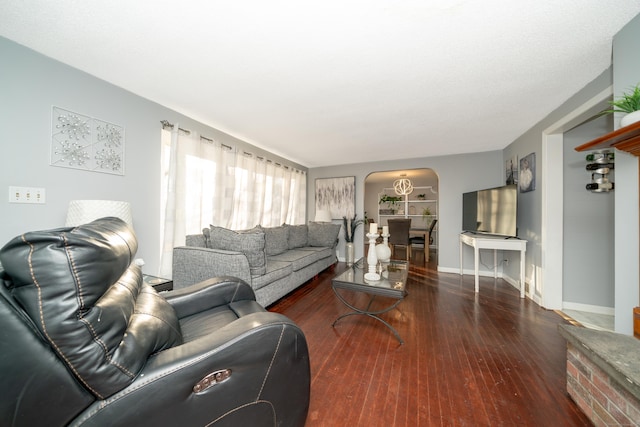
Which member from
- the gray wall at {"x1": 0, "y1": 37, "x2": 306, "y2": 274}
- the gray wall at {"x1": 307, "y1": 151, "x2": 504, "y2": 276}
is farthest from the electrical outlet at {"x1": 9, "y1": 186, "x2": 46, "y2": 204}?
the gray wall at {"x1": 307, "y1": 151, "x2": 504, "y2": 276}

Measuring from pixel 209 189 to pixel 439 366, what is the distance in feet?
10.4

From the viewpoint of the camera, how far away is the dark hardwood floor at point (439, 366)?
4.20ft

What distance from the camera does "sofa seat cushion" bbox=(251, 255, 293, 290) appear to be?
240 centimetres

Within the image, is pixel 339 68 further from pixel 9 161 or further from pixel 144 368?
pixel 9 161

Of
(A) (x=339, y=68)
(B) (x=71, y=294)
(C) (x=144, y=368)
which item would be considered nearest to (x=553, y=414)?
(C) (x=144, y=368)

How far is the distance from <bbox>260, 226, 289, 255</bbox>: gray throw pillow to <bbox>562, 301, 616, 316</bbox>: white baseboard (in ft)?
11.8

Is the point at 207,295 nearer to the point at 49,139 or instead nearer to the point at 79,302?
the point at 79,302

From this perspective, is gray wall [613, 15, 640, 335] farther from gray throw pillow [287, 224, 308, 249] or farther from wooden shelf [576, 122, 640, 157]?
gray throw pillow [287, 224, 308, 249]

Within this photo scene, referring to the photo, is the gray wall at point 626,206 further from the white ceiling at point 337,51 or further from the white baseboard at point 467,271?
the white baseboard at point 467,271

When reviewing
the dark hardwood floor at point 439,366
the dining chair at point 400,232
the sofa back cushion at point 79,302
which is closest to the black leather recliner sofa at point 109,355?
the sofa back cushion at point 79,302

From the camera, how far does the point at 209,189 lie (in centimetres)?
315

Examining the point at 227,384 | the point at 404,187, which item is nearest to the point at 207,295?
the point at 227,384

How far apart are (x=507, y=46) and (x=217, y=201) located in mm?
3327

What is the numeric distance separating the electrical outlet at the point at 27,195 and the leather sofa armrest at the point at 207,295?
1.36 meters
